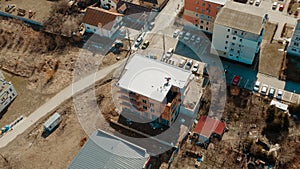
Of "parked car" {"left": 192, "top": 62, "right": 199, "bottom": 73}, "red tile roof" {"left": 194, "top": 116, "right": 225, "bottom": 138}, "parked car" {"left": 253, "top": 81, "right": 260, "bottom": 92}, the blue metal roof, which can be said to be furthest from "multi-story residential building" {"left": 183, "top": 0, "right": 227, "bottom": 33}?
the blue metal roof

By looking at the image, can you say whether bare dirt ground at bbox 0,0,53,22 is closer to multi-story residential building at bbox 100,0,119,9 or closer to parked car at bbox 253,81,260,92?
multi-story residential building at bbox 100,0,119,9

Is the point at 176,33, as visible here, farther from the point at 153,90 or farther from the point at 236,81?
the point at 153,90

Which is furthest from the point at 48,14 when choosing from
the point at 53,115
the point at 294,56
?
the point at 294,56

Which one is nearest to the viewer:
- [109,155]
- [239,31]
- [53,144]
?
[109,155]

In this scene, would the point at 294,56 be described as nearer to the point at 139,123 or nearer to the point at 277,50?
the point at 277,50

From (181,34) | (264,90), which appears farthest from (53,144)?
(264,90)

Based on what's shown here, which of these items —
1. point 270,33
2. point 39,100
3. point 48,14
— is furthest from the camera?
point 48,14

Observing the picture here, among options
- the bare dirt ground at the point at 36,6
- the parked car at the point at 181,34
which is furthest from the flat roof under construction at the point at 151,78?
the bare dirt ground at the point at 36,6

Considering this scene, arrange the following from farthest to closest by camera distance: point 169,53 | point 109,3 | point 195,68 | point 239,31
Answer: point 109,3 → point 169,53 → point 195,68 → point 239,31
